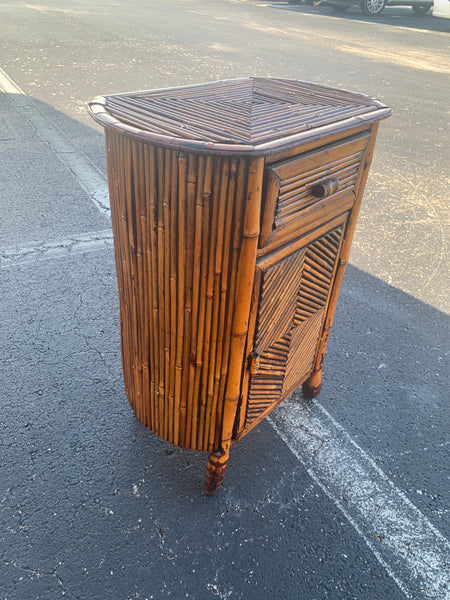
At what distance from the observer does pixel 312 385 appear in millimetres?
2100

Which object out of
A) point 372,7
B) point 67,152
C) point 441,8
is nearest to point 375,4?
point 372,7

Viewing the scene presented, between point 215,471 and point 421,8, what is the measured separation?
18.2 metres

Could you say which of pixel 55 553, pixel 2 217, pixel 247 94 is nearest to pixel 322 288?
pixel 247 94

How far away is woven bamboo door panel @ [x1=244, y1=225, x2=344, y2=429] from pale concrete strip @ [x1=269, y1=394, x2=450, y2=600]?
1.02 ft

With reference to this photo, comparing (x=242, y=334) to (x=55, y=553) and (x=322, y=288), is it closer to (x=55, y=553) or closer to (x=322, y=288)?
(x=322, y=288)

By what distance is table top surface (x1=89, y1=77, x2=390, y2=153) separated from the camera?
3.68ft

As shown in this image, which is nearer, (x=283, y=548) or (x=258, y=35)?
(x=283, y=548)

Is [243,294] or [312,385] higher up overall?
[243,294]

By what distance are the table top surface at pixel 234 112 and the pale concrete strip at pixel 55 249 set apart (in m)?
1.75

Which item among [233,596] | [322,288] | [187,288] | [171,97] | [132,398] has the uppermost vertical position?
[171,97]

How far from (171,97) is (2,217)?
2.41 m

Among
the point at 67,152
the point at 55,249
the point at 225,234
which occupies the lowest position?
the point at 55,249

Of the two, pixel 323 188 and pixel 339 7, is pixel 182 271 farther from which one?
pixel 339 7

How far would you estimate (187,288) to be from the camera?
4.25ft
